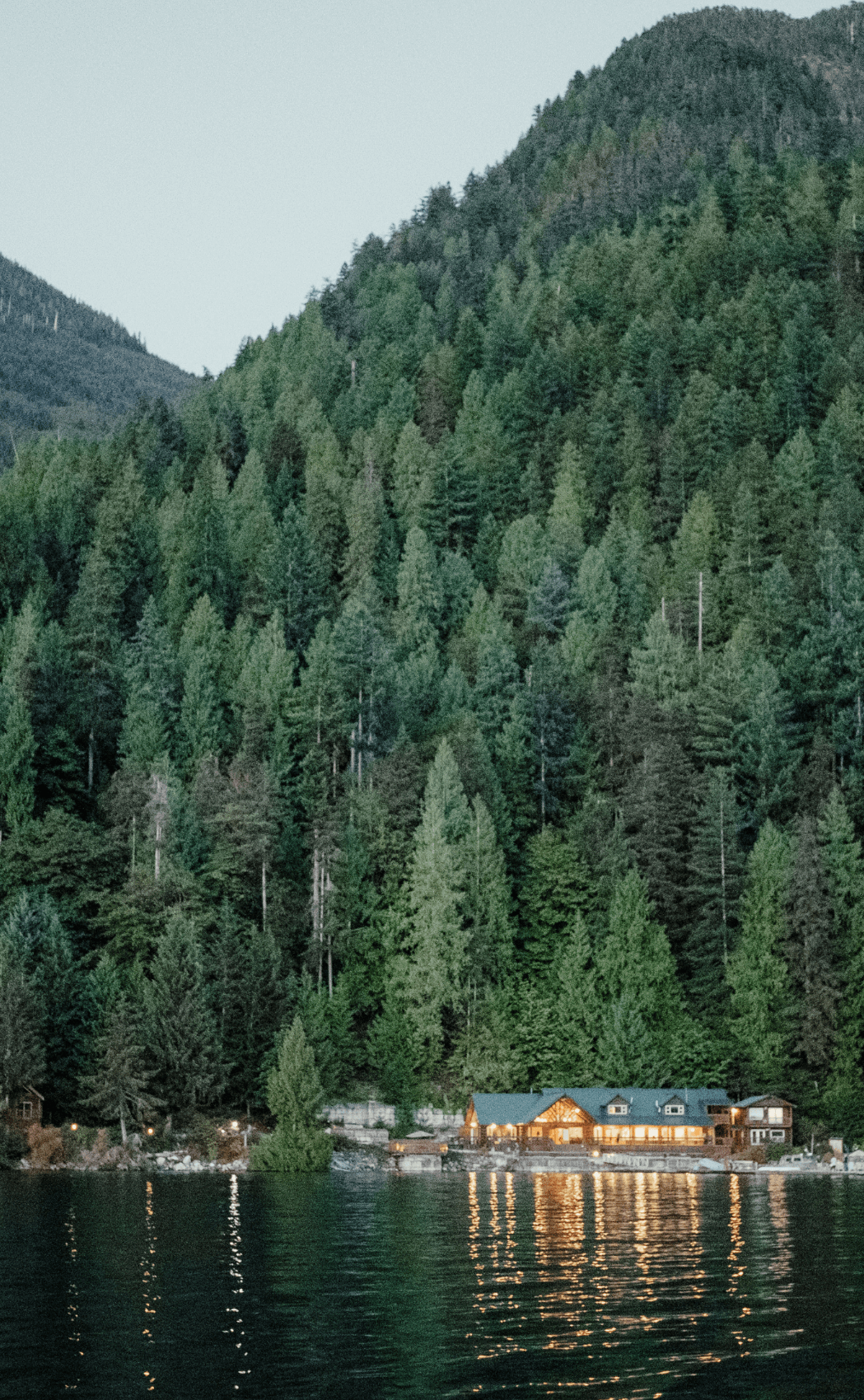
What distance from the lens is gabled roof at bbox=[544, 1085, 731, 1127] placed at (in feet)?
327

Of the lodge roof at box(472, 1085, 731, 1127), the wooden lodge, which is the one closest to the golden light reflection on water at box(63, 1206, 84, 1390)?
the lodge roof at box(472, 1085, 731, 1127)

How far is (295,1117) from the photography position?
92438 millimetres

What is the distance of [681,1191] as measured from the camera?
80.4 meters

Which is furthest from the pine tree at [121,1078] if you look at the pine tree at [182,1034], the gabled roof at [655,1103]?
the gabled roof at [655,1103]

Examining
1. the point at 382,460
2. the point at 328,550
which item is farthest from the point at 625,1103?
the point at 382,460

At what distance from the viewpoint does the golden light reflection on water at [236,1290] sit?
34562 millimetres

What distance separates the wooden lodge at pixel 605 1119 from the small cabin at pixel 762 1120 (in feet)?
2.46

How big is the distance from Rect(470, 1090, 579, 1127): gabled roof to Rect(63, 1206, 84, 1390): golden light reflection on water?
42.7 m

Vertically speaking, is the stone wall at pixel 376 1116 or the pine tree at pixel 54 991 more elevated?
the pine tree at pixel 54 991

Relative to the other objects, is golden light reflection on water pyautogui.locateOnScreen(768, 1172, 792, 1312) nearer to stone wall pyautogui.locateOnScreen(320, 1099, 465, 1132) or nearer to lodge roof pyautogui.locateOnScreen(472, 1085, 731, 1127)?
lodge roof pyautogui.locateOnScreen(472, 1085, 731, 1127)

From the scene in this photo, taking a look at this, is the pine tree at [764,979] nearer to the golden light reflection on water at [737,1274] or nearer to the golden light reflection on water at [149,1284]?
the golden light reflection on water at [737,1274]

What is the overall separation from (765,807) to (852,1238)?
56.2 metres

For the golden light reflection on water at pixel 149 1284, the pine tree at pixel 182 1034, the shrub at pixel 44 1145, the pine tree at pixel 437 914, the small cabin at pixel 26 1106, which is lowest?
the shrub at pixel 44 1145

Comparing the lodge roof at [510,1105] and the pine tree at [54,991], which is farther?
the lodge roof at [510,1105]
